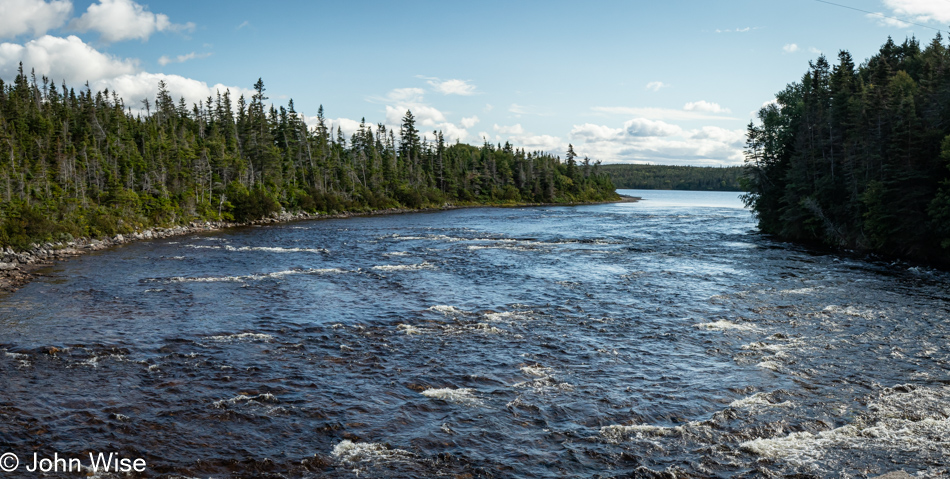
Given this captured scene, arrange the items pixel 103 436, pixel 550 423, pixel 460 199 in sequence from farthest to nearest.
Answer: pixel 460 199
pixel 550 423
pixel 103 436

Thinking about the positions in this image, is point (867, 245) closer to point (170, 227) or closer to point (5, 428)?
point (5, 428)

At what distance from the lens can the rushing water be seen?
1128 cm

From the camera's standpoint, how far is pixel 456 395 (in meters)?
14.4

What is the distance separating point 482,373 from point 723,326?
10752mm

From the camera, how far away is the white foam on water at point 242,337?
1936cm

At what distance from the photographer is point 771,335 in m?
20.1

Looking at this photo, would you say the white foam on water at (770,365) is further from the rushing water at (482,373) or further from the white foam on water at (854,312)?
the white foam on water at (854,312)

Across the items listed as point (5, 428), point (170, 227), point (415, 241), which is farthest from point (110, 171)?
point (5, 428)

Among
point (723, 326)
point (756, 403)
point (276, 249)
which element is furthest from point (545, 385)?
point (276, 249)

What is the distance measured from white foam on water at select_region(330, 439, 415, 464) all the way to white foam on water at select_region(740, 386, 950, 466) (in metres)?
7.08

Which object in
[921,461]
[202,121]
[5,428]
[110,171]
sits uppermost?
[202,121]

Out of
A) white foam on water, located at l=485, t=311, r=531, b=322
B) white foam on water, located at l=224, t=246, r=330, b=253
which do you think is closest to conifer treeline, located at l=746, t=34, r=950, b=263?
white foam on water, located at l=485, t=311, r=531, b=322

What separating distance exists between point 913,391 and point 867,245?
34118mm

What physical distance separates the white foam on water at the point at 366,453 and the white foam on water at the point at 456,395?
110 inches
